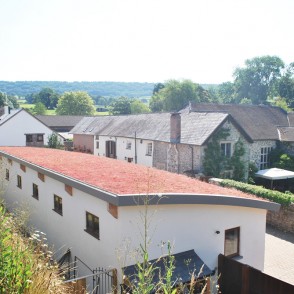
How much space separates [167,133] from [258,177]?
28.3ft

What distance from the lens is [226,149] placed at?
25.7m

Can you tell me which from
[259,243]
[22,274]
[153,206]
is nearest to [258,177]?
[259,243]

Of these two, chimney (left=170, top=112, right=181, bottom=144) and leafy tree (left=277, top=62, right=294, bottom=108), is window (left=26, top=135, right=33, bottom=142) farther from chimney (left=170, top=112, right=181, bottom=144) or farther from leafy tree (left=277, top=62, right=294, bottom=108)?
leafy tree (left=277, top=62, right=294, bottom=108)

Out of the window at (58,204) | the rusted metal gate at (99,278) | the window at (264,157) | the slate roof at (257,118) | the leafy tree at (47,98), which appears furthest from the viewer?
the leafy tree at (47,98)

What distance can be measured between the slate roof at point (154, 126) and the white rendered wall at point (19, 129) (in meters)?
4.92

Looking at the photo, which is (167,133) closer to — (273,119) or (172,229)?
(273,119)

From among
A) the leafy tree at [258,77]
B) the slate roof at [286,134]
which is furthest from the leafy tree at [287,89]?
the slate roof at [286,134]

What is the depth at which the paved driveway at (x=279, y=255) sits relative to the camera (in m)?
12.5

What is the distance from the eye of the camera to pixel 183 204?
8.95m

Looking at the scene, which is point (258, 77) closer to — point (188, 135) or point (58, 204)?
point (188, 135)

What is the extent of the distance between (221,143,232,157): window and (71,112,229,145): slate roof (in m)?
1.98

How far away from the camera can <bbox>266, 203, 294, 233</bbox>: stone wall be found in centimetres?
1727

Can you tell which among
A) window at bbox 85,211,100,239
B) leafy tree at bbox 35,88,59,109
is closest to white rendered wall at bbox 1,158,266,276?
window at bbox 85,211,100,239

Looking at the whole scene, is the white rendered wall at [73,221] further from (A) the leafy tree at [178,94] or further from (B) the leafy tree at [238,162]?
(A) the leafy tree at [178,94]
